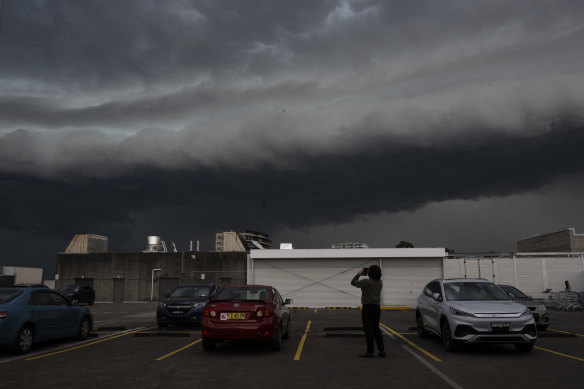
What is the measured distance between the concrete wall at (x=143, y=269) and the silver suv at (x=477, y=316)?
2479 centimetres

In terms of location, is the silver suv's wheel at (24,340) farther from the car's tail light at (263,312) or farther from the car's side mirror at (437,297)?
the car's side mirror at (437,297)

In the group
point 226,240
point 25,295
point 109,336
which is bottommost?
point 109,336

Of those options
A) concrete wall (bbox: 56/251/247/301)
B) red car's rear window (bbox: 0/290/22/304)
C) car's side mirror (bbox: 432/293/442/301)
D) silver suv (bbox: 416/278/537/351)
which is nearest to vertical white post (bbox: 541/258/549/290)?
concrete wall (bbox: 56/251/247/301)

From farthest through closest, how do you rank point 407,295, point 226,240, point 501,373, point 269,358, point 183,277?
1. point 226,240
2. point 183,277
3. point 407,295
4. point 269,358
5. point 501,373

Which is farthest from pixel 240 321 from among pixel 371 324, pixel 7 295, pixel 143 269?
pixel 143 269

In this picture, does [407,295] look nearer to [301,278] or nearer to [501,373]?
[301,278]

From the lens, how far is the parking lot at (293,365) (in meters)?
6.91

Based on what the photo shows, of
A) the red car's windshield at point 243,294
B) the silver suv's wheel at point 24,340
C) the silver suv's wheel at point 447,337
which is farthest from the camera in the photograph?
the red car's windshield at point 243,294

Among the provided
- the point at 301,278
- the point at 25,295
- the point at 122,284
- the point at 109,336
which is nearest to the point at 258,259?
the point at 301,278

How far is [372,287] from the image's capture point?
9.20 meters

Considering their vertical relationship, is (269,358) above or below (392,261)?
below

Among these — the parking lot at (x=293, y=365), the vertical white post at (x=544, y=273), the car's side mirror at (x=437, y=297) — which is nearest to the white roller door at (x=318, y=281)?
the vertical white post at (x=544, y=273)

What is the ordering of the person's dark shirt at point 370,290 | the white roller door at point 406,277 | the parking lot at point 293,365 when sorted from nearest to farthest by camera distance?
the parking lot at point 293,365 → the person's dark shirt at point 370,290 → the white roller door at point 406,277

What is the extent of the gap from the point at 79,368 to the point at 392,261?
78.8ft
